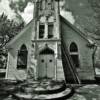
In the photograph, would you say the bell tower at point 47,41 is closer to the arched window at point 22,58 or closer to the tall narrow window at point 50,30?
the tall narrow window at point 50,30

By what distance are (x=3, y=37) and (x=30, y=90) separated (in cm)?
1766

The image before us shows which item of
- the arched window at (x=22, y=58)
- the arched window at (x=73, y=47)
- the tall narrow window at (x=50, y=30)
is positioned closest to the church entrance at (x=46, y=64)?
the tall narrow window at (x=50, y=30)

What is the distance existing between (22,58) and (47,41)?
370 centimetres

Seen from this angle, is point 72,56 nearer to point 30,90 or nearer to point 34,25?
point 34,25

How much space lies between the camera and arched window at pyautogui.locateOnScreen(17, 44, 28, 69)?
1148cm

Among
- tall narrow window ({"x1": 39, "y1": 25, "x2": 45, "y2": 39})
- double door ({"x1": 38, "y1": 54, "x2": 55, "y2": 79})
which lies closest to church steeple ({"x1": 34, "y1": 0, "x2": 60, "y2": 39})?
tall narrow window ({"x1": 39, "y1": 25, "x2": 45, "y2": 39})

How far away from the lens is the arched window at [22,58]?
11478 millimetres

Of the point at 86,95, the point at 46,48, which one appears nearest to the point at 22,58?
the point at 46,48

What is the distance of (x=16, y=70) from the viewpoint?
1124 cm

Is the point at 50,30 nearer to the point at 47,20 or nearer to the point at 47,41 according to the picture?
the point at 47,20

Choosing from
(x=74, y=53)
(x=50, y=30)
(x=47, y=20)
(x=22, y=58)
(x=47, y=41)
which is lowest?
(x=22, y=58)

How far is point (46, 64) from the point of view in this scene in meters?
10.6

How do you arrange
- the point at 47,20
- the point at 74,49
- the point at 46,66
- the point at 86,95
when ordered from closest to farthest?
the point at 86,95 → the point at 46,66 → the point at 47,20 → the point at 74,49

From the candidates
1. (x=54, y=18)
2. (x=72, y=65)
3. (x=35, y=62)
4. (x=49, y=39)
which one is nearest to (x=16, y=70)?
(x=35, y=62)
